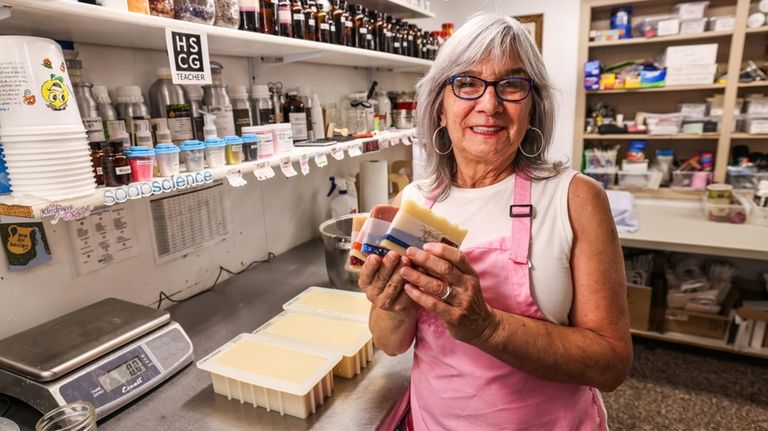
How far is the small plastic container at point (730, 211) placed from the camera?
8.72 ft

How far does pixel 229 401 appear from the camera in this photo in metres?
1.14

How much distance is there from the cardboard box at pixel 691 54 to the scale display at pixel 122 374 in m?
3.83

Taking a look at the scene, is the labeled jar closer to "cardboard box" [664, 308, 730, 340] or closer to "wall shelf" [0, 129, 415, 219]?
"wall shelf" [0, 129, 415, 219]

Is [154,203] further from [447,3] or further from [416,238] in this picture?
[447,3]

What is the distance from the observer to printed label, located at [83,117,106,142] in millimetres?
1060

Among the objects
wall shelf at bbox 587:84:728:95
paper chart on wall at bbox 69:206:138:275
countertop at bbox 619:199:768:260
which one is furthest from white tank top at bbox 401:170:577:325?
wall shelf at bbox 587:84:728:95

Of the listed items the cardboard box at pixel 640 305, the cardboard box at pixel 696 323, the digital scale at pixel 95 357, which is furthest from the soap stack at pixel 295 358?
the cardboard box at pixel 696 323

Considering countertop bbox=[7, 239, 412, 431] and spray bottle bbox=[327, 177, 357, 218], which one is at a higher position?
spray bottle bbox=[327, 177, 357, 218]

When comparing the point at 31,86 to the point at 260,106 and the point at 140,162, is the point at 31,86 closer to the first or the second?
the point at 140,162

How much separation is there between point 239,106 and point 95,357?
2.89 feet

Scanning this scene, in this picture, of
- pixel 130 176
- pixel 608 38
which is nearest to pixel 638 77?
pixel 608 38

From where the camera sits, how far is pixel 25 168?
895 mm

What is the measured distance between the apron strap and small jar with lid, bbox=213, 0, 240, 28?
93 centimetres

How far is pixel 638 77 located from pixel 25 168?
12.7 ft
